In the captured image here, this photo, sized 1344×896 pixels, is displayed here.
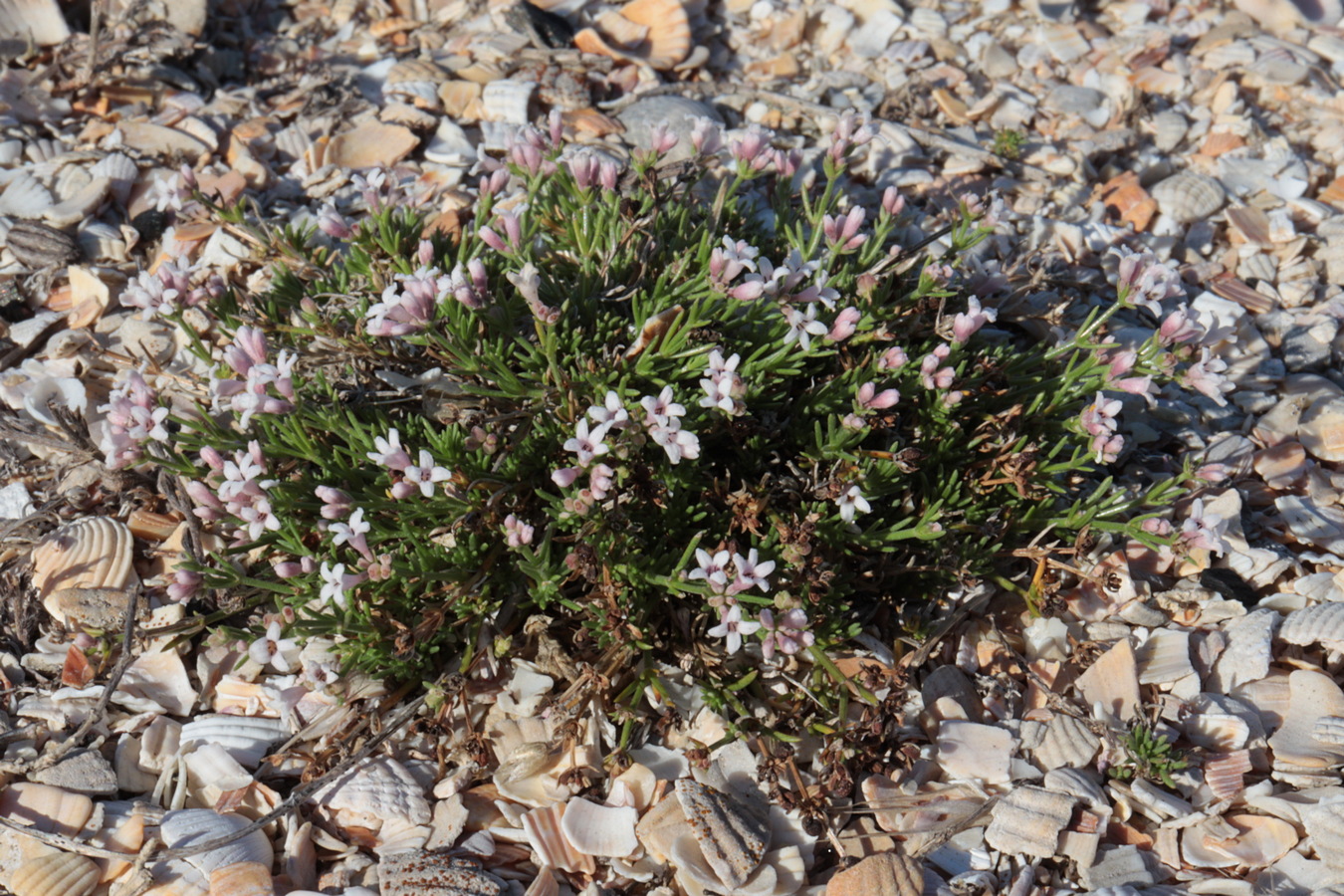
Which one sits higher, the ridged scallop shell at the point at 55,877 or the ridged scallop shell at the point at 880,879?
the ridged scallop shell at the point at 880,879

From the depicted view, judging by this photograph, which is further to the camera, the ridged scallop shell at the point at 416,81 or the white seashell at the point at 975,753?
the ridged scallop shell at the point at 416,81

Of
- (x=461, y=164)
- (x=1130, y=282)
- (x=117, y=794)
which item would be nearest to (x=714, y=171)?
(x=461, y=164)

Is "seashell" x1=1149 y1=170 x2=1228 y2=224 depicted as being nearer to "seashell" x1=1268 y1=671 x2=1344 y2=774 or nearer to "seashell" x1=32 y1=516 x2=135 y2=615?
"seashell" x1=1268 y1=671 x2=1344 y2=774

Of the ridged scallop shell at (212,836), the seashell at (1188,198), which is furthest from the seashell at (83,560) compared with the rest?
the seashell at (1188,198)

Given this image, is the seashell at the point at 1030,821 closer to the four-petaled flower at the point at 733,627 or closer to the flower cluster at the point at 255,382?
the four-petaled flower at the point at 733,627

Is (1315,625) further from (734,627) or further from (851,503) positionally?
(734,627)

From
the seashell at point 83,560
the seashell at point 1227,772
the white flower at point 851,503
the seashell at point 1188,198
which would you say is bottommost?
the seashell at point 1227,772

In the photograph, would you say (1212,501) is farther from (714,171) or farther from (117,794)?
(117,794)
